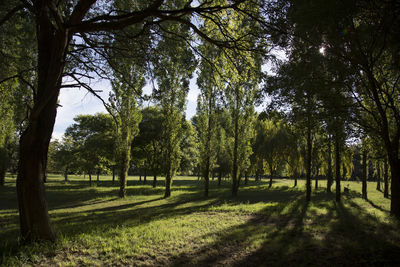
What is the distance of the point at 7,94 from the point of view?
12.8 metres

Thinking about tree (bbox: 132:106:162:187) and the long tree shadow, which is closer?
the long tree shadow

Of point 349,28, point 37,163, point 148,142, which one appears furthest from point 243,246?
point 148,142

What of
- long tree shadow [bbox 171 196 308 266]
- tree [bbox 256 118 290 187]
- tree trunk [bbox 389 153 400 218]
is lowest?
long tree shadow [bbox 171 196 308 266]

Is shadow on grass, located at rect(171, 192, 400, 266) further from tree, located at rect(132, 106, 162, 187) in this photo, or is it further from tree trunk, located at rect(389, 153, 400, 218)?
tree, located at rect(132, 106, 162, 187)

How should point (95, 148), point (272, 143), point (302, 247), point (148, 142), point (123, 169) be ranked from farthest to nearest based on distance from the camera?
point (148, 142) < point (272, 143) < point (95, 148) < point (123, 169) < point (302, 247)

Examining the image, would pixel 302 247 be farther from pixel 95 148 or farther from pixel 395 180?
pixel 95 148

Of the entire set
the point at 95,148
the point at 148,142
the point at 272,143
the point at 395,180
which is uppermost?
the point at 272,143

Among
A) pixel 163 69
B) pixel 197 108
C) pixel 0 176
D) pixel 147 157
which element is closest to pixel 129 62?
pixel 163 69

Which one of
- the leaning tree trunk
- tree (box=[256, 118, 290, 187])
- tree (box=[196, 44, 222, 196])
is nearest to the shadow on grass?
the leaning tree trunk

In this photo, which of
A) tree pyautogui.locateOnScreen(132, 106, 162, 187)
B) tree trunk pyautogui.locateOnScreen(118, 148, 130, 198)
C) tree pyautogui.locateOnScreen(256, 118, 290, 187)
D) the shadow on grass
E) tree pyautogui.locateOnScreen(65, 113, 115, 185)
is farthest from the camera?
tree pyautogui.locateOnScreen(132, 106, 162, 187)

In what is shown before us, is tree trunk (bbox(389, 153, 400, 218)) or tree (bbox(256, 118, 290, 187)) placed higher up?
tree (bbox(256, 118, 290, 187))

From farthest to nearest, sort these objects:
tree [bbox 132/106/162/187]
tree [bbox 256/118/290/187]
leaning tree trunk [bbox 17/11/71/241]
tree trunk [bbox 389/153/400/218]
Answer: tree [bbox 132/106/162/187] < tree [bbox 256/118/290/187] < tree trunk [bbox 389/153/400/218] < leaning tree trunk [bbox 17/11/71/241]

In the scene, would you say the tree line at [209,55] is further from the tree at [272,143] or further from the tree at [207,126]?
the tree at [272,143]

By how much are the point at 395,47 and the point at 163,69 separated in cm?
692
